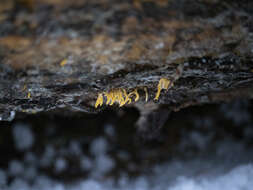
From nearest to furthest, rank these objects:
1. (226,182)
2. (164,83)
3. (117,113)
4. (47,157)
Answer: (164,83) → (226,182) → (47,157) → (117,113)

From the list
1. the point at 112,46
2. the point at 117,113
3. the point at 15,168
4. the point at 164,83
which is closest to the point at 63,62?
the point at 112,46

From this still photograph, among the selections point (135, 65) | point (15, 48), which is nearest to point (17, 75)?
point (15, 48)

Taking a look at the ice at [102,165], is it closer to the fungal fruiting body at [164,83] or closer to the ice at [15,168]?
the ice at [15,168]

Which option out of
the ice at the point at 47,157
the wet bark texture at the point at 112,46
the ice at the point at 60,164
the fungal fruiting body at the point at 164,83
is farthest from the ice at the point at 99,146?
the fungal fruiting body at the point at 164,83

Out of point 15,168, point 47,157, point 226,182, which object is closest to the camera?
point 226,182

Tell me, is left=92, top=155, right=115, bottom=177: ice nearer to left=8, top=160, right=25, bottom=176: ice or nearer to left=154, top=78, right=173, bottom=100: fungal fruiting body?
left=8, top=160, right=25, bottom=176: ice

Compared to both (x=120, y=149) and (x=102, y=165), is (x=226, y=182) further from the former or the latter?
(x=102, y=165)

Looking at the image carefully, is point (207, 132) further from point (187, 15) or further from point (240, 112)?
point (187, 15)
